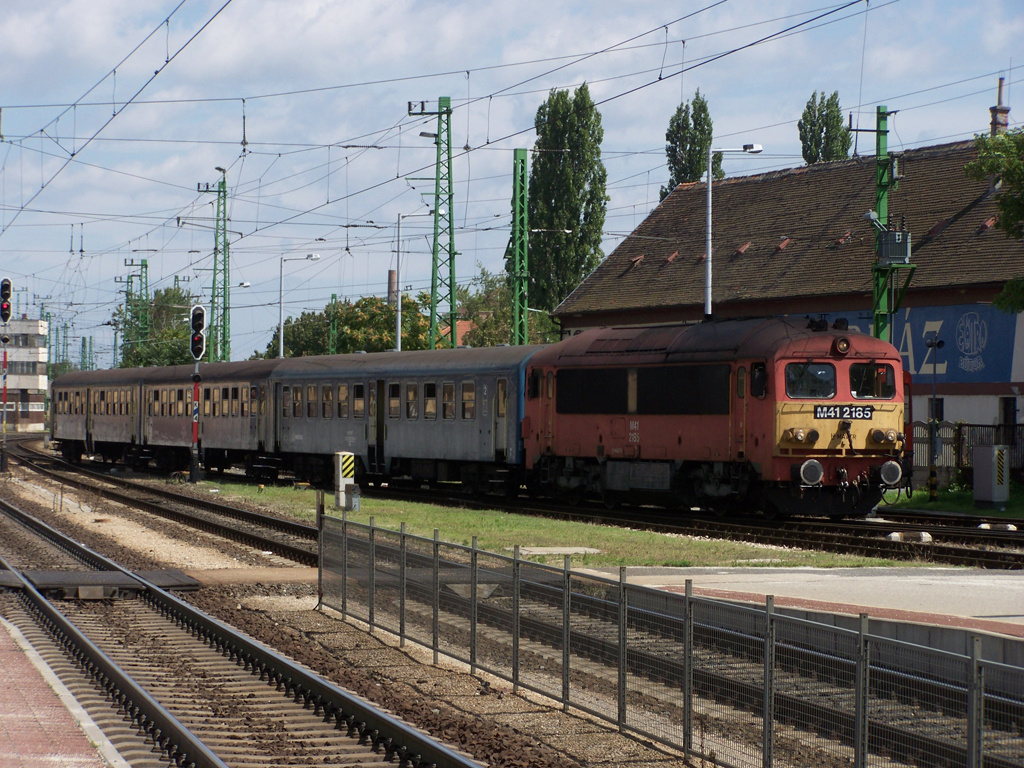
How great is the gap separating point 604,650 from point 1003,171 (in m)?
21.5

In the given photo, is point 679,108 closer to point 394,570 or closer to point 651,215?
point 651,215

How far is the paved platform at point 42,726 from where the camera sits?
8383 millimetres

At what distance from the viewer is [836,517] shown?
1069 inches

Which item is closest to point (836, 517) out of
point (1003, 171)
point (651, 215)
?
point (1003, 171)

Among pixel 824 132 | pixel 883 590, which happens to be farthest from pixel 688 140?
pixel 883 590

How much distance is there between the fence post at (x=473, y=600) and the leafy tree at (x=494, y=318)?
4582 centimetres

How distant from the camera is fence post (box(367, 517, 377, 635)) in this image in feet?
46.4

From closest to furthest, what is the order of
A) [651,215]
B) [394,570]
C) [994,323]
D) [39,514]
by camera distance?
1. [394,570]
2. [39,514]
3. [994,323]
4. [651,215]

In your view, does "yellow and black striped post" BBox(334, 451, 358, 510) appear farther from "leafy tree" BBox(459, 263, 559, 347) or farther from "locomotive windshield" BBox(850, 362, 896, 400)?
"leafy tree" BBox(459, 263, 559, 347)

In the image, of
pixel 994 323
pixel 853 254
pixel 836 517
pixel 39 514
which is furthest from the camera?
pixel 853 254

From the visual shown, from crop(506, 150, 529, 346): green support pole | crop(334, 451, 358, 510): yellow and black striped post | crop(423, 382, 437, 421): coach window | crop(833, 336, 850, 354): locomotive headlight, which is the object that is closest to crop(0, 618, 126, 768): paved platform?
crop(334, 451, 358, 510): yellow and black striped post

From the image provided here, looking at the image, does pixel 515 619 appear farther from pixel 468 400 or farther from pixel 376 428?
pixel 376 428

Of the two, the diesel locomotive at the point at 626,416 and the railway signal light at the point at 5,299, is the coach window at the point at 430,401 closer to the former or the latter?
the diesel locomotive at the point at 626,416

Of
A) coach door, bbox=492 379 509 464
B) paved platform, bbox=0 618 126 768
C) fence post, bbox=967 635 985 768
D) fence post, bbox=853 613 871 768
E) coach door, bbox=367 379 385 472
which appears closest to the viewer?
fence post, bbox=967 635 985 768
